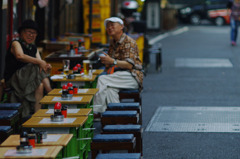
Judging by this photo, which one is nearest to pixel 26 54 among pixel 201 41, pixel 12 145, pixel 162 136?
pixel 162 136

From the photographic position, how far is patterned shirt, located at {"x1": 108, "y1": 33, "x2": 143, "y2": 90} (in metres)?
10.6

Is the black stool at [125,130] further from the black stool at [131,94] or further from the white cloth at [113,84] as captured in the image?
the black stool at [131,94]

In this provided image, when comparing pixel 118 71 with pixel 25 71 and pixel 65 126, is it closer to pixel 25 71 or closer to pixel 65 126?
pixel 25 71

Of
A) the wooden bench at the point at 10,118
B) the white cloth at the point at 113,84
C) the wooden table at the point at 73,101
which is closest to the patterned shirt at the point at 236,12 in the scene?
the white cloth at the point at 113,84

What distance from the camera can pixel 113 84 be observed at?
10.6 meters

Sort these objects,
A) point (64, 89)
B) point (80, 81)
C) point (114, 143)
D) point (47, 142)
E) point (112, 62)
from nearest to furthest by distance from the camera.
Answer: point (47, 142) < point (114, 143) < point (64, 89) < point (80, 81) < point (112, 62)

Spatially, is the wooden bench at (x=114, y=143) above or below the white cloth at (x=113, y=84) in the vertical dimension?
below

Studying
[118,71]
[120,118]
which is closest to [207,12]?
[118,71]

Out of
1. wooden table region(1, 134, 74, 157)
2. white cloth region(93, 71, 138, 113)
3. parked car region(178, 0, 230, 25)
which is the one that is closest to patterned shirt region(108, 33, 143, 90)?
white cloth region(93, 71, 138, 113)

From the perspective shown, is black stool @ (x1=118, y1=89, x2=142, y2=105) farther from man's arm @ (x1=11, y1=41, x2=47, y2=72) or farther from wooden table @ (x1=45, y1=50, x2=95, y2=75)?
wooden table @ (x1=45, y1=50, x2=95, y2=75)

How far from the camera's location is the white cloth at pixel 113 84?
10.4m

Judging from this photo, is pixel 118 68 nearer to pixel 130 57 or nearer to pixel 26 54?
pixel 130 57

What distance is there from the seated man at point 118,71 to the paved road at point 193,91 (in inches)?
29.0

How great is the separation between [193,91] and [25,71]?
4.79m
